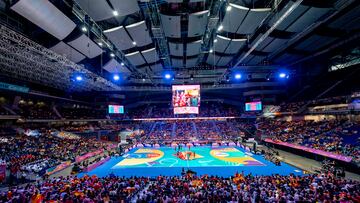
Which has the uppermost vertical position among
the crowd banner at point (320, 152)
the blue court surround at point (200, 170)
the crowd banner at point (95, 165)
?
the crowd banner at point (320, 152)

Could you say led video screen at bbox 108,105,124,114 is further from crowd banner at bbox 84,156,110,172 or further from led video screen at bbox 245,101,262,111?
led video screen at bbox 245,101,262,111

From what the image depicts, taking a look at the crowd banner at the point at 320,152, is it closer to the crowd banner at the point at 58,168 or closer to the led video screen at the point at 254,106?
the led video screen at the point at 254,106

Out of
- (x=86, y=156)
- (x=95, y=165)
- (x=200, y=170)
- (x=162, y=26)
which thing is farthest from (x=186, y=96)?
(x=86, y=156)

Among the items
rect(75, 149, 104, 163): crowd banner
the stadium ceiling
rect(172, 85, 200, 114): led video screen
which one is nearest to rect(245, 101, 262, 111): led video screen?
the stadium ceiling

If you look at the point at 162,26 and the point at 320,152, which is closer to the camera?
the point at 162,26

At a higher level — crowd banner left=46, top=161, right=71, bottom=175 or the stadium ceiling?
the stadium ceiling

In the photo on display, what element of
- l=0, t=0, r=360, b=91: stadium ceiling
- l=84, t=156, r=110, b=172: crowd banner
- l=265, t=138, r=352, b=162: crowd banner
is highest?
l=0, t=0, r=360, b=91: stadium ceiling

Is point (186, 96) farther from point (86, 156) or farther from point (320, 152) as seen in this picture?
point (320, 152)

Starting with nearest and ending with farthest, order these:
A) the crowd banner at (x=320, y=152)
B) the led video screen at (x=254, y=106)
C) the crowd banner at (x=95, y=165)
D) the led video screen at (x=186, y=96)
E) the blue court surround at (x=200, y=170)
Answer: the crowd banner at (x=320, y=152)
the blue court surround at (x=200, y=170)
the crowd banner at (x=95, y=165)
the led video screen at (x=186, y=96)
the led video screen at (x=254, y=106)

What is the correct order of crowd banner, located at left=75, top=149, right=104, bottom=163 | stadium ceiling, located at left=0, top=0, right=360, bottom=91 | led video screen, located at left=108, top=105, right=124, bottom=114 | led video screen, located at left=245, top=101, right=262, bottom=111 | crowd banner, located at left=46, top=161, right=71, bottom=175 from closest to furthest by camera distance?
stadium ceiling, located at left=0, top=0, right=360, bottom=91
crowd banner, located at left=46, top=161, right=71, bottom=175
crowd banner, located at left=75, top=149, right=104, bottom=163
led video screen, located at left=245, top=101, right=262, bottom=111
led video screen, located at left=108, top=105, right=124, bottom=114

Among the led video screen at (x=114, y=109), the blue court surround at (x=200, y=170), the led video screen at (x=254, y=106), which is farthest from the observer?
the led video screen at (x=114, y=109)

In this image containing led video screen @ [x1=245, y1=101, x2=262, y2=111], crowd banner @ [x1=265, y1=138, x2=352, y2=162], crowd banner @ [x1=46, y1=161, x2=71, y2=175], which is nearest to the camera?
crowd banner @ [x1=265, y1=138, x2=352, y2=162]

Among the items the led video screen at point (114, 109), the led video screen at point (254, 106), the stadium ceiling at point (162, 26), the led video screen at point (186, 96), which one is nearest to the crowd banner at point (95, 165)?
the stadium ceiling at point (162, 26)

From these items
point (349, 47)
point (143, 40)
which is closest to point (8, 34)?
point (143, 40)
